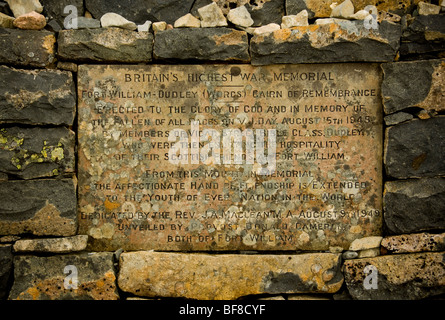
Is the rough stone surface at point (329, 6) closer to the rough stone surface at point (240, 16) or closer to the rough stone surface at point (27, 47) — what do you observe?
the rough stone surface at point (240, 16)

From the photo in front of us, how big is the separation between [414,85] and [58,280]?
303 cm

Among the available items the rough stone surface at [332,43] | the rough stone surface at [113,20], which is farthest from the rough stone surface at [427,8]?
the rough stone surface at [113,20]

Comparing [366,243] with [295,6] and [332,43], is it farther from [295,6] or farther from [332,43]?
[295,6]

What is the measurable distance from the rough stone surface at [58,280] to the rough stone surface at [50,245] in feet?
0.25

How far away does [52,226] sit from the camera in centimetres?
278

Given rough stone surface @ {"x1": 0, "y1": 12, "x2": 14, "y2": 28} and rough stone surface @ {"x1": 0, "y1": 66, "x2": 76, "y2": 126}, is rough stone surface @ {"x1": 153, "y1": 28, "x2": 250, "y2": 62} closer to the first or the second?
rough stone surface @ {"x1": 0, "y1": 66, "x2": 76, "y2": 126}

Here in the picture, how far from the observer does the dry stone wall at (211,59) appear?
2748mm

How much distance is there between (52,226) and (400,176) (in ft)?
8.67

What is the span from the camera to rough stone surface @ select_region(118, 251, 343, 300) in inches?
109

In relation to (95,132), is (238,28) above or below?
above

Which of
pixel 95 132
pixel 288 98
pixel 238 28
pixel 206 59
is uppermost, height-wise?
pixel 238 28

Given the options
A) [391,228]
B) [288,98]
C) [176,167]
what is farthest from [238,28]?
[391,228]

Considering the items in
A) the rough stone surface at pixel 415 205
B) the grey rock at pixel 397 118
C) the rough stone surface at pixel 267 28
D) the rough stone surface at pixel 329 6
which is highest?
the rough stone surface at pixel 329 6

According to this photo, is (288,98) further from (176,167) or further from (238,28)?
(176,167)
